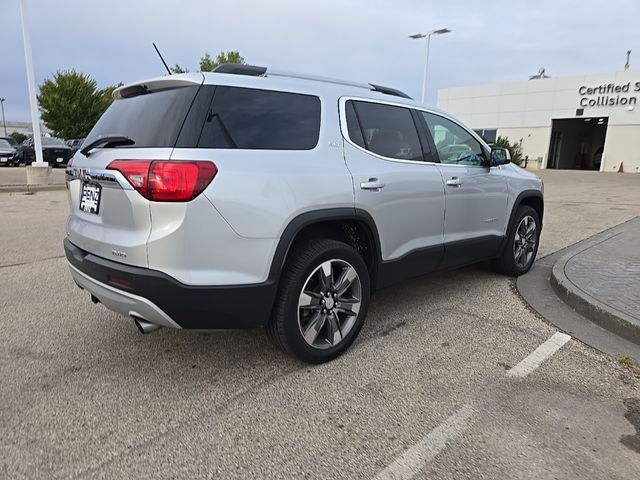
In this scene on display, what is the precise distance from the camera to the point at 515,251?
5379mm

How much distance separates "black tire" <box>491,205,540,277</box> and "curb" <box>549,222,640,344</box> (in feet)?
1.13

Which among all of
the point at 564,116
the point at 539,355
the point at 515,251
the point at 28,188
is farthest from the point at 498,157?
the point at 564,116

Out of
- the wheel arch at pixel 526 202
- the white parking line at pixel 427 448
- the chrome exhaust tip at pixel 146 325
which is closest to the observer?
the white parking line at pixel 427 448

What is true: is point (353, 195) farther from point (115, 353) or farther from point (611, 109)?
point (611, 109)

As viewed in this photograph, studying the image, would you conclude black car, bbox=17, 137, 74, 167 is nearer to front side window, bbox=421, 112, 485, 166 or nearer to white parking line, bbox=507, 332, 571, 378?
front side window, bbox=421, 112, 485, 166

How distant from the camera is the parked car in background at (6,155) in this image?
23.2m

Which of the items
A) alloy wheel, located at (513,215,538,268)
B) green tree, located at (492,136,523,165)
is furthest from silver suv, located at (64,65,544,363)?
green tree, located at (492,136,523,165)

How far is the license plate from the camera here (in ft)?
9.45

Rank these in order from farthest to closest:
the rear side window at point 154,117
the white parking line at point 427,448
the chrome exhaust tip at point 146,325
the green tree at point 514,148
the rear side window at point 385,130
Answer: the green tree at point 514,148 < the rear side window at point 385,130 < the chrome exhaust tip at point 146,325 < the rear side window at point 154,117 < the white parking line at point 427,448

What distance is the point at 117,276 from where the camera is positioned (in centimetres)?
269

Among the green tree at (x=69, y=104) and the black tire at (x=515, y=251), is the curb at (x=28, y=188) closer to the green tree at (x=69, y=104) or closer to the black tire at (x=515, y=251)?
the black tire at (x=515, y=251)

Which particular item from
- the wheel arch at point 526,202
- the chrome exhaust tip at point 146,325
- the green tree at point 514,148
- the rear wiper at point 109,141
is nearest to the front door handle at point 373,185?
the rear wiper at point 109,141

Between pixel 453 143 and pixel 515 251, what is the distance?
1.71 meters

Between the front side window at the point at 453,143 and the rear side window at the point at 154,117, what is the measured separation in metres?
2.25
